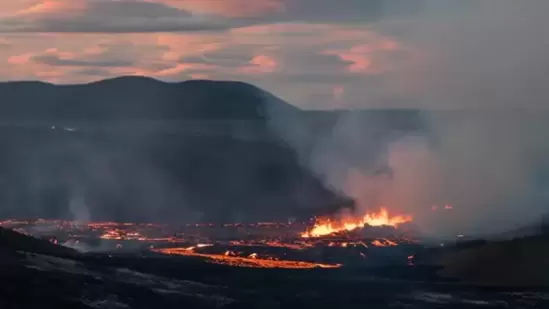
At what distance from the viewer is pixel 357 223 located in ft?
152

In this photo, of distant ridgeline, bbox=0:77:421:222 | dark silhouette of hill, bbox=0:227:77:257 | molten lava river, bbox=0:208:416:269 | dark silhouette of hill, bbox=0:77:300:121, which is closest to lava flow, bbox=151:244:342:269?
molten lava river, bbox=0:208:416:269

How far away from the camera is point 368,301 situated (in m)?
28.9

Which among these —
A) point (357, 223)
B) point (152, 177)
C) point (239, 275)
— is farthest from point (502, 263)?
point (152, 177)

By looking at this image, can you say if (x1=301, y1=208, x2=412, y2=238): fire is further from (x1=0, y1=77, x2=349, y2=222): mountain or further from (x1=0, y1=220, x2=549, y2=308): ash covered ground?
(x1=0, y1=77, x2=349, y2=222): mountain

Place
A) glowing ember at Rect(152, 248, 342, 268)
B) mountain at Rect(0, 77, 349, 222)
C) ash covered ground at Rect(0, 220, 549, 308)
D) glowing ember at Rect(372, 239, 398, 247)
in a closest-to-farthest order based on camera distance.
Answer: ash covered ground at Rect(0, 220, 549, 308) < glowing ember at Rect(152, 248, 342, 268) < glowing ember at Rect(372, 239, 398, 247) < mountain at Rect(0, 77, 349, 222)

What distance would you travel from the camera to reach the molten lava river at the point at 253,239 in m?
37.0

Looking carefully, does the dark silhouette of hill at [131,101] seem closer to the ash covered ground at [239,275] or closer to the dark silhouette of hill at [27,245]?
the ash covered ground at [239,275]

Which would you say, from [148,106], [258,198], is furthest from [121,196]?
[148,106]

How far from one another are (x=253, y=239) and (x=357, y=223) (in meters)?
6.45

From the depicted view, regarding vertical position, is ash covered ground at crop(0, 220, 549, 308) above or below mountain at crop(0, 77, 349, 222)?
below

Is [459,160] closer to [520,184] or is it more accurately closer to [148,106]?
[520,184]

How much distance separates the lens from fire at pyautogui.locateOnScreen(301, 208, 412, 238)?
44531 mm

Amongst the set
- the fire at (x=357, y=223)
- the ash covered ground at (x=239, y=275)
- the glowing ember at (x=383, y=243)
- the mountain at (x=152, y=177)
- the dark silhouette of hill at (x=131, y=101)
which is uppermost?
the dark silhouette of hill at (x=131, y=101)

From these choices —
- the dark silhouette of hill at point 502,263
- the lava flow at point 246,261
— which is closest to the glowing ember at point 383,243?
the dark silhouette of hill at point 502,263
